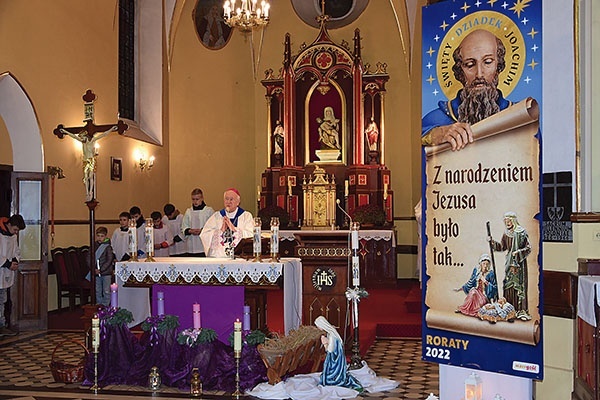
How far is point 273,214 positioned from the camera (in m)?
16.4

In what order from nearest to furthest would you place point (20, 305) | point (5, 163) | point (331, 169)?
point (20, 305)
point (5, 163)
point (331, 169)

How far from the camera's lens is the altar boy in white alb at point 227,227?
329 inches

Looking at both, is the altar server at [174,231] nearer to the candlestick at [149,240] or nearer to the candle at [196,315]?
the candlestick at [149,240]

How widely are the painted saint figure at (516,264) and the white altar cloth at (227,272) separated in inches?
119

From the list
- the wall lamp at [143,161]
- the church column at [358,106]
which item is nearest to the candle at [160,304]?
the wall lamp at [143,161]

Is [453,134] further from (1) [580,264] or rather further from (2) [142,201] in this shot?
(2) [142,201]

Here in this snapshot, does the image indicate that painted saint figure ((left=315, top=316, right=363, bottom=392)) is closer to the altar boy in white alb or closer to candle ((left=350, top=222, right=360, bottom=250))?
candle ((left=350, top=222, right=360, bottom=250))

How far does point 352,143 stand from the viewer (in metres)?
17.1

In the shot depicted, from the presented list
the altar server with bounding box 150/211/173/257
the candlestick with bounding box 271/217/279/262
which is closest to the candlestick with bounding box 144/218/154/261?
the candlestick with bounding box 271/217/279/262

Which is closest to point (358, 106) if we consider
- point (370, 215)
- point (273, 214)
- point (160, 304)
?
point (370, 215)

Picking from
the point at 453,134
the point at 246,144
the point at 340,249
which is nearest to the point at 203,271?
the point at 340,249

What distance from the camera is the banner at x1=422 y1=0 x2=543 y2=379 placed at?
4.79 metres

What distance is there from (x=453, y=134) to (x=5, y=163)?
994cm

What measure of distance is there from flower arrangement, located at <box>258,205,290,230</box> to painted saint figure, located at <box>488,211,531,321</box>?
11463mm
